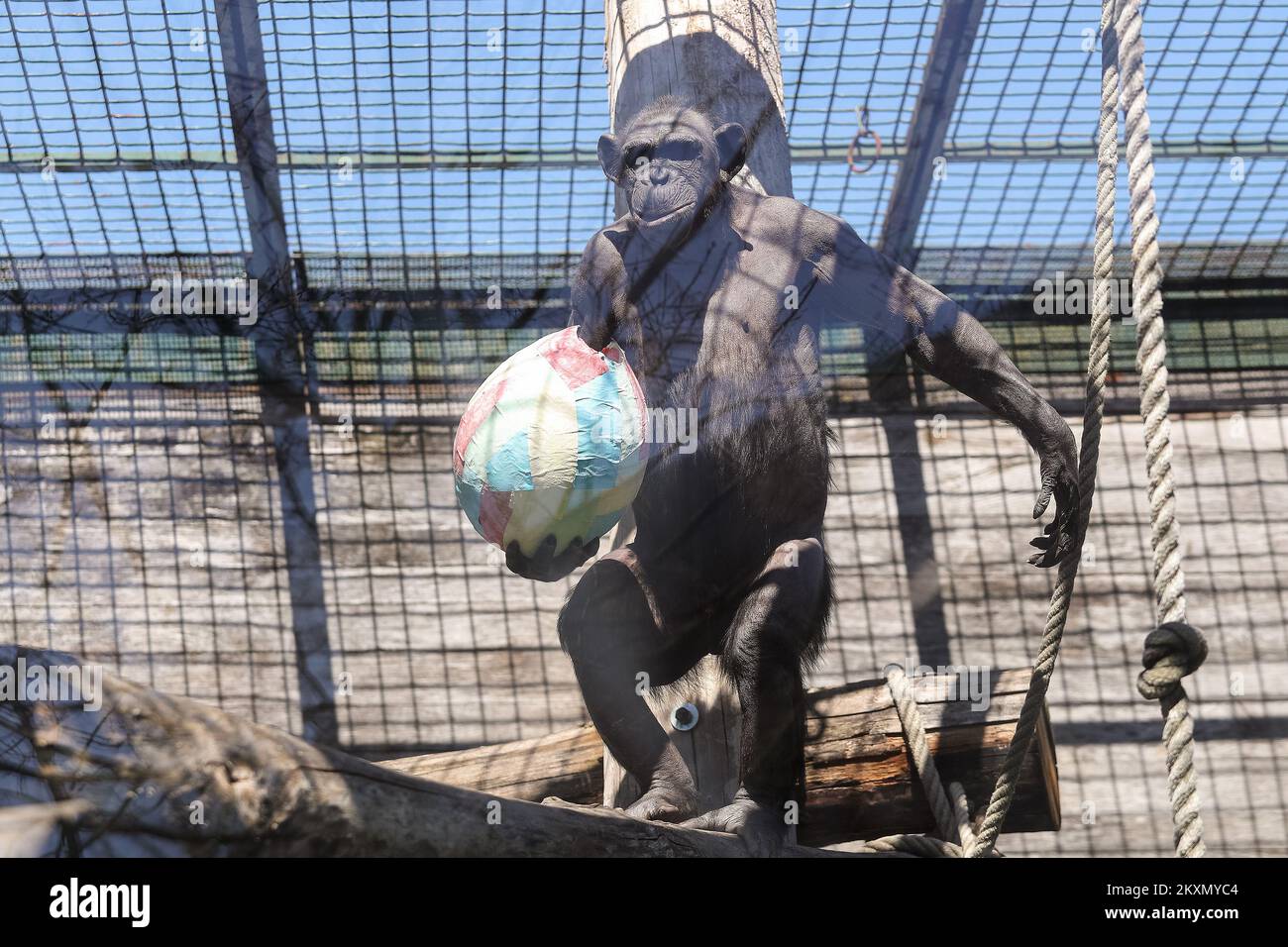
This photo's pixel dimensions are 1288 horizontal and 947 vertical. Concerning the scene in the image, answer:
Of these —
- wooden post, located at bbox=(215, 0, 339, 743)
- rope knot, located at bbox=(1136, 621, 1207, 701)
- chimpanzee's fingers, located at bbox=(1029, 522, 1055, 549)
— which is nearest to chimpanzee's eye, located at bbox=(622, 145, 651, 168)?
chimpanzee's fingers, located at bbox=(1029, 522, 1055, 549)

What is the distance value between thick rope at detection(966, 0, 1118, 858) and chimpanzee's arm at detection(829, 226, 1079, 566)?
0.38ft

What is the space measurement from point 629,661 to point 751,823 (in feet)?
1.16

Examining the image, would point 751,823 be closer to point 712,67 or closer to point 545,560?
point 545,560

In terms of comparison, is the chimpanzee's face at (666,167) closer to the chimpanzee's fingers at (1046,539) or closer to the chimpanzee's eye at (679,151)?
the chimpanzee's eye at (679,151)

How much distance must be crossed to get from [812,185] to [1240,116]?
1167mm

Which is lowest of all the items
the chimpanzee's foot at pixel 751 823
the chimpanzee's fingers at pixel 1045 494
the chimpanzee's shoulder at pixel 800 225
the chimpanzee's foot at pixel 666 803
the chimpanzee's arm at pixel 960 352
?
the chimpanzee's foot at pixel 751 823

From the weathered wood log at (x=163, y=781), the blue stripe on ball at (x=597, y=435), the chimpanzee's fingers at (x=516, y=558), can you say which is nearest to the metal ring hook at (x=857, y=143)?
the blue stripe on ball at (x=597, y=435)

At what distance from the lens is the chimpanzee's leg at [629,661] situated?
6.95ft

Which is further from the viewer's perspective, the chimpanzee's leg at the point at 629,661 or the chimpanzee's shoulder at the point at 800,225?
the chimpanzee's shoulder at the point at 800,225

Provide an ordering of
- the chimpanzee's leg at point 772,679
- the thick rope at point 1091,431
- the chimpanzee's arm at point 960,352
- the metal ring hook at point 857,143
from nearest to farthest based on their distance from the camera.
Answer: the thick rope at point 1091,431, the chimpanzee's leg at point 772,679, the chimpanzee's arm at point 960,352, the metal ring hook at point 857,143

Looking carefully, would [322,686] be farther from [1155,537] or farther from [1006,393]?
[1155,537]

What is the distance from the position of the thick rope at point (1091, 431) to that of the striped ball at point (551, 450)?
2.11 ft

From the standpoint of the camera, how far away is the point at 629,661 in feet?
7.06

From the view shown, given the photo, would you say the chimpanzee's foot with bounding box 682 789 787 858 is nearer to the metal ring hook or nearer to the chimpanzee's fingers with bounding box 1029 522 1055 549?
the chimpanzee's fingers with bounding box 1029 522 1055 549
